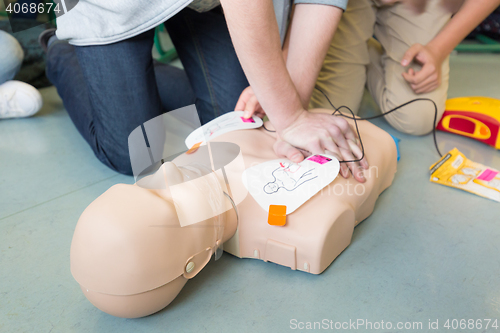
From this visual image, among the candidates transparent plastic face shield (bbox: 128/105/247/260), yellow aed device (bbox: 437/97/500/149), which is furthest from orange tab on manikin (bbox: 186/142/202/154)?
yellow aed device (bbox: 437/97/500/149)

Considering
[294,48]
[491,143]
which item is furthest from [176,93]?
[491,143]

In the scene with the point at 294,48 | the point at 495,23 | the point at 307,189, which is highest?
the point at 294,48

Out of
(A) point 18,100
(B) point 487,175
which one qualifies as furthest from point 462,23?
(A) point 18,100

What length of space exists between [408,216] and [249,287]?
0.42m

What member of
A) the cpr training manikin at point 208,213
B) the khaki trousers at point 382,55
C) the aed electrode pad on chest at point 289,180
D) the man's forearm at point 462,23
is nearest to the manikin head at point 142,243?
the cpr training manikin at point 208,213

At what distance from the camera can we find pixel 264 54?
0.79 m

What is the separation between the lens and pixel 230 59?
3.88ft

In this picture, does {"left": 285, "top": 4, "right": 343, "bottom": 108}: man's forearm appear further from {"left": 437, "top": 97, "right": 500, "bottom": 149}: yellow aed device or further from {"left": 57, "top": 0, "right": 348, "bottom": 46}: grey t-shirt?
{"left": 437, "top": 97, "right": 500, "bottom": 149}: yellow aed device

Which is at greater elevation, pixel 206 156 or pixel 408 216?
pixel 206 156

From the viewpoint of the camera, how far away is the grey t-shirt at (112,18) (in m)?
0.90

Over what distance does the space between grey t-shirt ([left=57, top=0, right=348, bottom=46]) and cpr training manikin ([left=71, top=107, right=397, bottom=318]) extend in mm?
233

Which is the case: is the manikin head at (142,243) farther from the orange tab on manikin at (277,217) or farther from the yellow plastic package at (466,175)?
the yellow plastic package at (466,175)

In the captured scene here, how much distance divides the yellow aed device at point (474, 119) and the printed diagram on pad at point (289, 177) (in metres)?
0.67

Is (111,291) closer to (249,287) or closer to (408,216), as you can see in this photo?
(249,287)
